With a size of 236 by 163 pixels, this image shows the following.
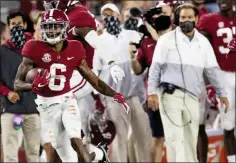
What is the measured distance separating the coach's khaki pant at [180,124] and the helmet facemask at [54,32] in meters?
1.53

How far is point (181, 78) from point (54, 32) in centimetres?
159

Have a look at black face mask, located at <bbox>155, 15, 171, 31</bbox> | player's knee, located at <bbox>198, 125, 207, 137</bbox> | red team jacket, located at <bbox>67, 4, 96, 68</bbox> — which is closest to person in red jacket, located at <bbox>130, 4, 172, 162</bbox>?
black face mask, located at <bbox>155, 15, 171, 31</bbox>

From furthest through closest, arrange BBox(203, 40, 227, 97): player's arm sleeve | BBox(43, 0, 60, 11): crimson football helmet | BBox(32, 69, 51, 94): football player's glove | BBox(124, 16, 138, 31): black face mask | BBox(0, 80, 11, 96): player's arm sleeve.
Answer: BBox(124, 16, 138, 31): black face mask, BBox(0, 80, 11, 96): player's arm sleeve, BBox(203, 40, 227, 97): player's arm sleeve, BBox(43, 0, 60, 11): crimson football helmet, BBox(32, 69, 51, 94): football player's glove

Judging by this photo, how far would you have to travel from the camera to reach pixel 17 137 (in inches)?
390

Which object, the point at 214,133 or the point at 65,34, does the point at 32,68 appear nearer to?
the point at 65,34

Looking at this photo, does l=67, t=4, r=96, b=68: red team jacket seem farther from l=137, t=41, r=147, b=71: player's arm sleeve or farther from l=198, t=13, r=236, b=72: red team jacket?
l=198, t=13, r=236, b=72: red team jacket

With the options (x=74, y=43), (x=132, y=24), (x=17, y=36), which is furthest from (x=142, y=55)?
(x=74, y=43)

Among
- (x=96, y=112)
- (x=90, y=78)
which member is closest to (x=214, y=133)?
(x=96, y=112)

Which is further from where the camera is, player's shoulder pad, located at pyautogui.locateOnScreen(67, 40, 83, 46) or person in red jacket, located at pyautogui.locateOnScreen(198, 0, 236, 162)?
person in red jacket, located at pyautogui.locateOnScreen(198, 0, 236, 162)

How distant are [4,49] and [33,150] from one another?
42.4 inches

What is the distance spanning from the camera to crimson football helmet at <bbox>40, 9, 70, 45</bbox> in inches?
320

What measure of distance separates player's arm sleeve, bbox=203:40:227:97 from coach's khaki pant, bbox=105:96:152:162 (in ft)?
3.37

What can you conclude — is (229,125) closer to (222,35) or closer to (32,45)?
(222,35)

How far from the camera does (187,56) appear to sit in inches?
360
